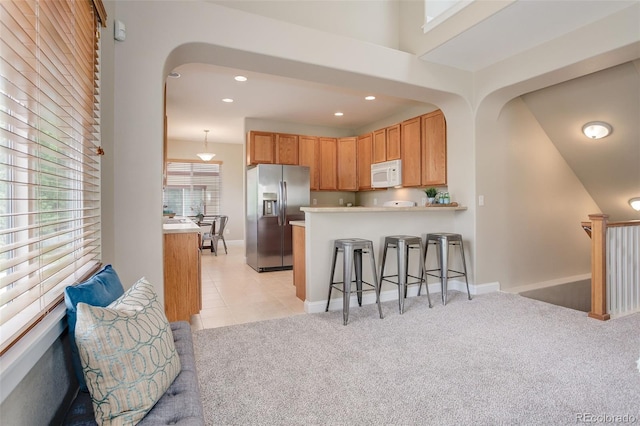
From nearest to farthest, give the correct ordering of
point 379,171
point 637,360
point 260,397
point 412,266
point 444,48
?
point 260,397, point 637,360, point 444,48, point 412,266, point 379,171

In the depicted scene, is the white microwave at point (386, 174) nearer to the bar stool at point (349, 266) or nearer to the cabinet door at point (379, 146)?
the cabinet door at point (379, 146)

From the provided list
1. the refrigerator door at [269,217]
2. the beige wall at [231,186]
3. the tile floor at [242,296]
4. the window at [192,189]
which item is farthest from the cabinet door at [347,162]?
the window at [192,189]

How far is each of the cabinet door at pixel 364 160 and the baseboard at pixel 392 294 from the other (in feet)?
8.51

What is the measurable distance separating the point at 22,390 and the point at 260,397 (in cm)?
118

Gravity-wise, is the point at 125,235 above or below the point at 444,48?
below

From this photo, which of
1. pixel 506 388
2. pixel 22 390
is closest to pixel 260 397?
pixel 22 390

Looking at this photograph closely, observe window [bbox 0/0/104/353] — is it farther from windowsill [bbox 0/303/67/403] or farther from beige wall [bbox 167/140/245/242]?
beige wall [bbox 167/140/245/242]

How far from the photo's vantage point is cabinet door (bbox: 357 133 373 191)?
20.0ft

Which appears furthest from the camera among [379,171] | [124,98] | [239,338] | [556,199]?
[379,171]

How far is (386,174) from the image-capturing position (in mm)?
5469

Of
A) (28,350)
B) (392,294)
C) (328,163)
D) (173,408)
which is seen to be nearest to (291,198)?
(328,163)

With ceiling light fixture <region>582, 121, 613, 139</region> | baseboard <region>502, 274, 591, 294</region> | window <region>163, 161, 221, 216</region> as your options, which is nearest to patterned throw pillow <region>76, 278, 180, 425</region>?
baseboard <region>502, 274, 591, 294</region>

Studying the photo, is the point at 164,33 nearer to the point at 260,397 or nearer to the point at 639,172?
the point at 260,397

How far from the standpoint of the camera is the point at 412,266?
3928mm
